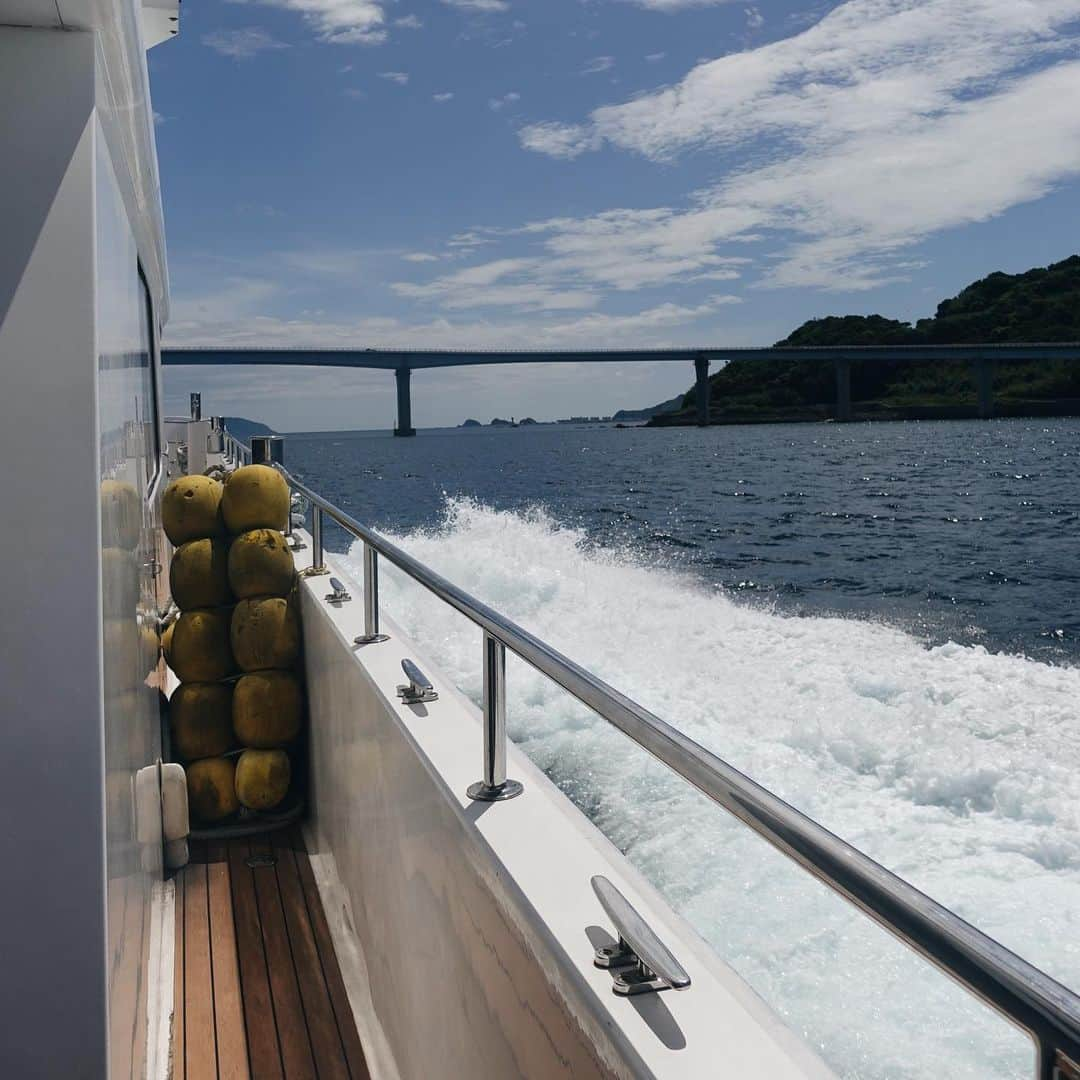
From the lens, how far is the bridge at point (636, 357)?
42.6 m

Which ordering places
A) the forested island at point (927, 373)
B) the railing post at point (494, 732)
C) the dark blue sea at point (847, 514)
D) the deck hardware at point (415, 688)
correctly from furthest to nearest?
the forested island at point (927, 373)
the dark blue sea at point (847, 514)
the deck hardware at point (415, 688)
the railing post at point (494, 732)

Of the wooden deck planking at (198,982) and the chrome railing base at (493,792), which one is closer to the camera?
the chrome railing base at (493,792)

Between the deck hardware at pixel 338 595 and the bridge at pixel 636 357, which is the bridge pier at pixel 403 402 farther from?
the deck hardware at pixel 338 595

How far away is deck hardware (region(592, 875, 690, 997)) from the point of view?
34.6 inches

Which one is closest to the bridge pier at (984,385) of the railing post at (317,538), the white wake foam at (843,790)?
the white wake foam at (843,790)

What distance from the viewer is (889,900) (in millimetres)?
565

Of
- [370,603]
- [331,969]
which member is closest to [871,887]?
[370,603]

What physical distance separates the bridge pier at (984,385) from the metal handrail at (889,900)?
240 feet

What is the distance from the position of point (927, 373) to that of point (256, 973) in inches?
3156

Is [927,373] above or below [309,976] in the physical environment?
above

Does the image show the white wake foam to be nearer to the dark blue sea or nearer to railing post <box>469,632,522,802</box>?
railing post <box>469,632,522,802</box>

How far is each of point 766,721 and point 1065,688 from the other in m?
2.14

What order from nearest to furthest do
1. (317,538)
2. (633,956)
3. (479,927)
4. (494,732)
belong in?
(633,956) < (479,927) < (494,732) < (317,538)

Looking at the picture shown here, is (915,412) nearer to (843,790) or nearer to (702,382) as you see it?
(702,382)
